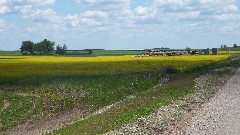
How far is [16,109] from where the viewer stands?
34594mm

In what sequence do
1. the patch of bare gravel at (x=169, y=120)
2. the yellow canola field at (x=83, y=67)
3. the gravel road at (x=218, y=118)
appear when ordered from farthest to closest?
the yellow canola field at (x=83, y=67) < the patch of bare gravel at (x=169, y=120) < the gravel road at (x=218, y=118)

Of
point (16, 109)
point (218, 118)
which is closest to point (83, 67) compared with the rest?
point (16, 109)

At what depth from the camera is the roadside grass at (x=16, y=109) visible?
30331 mm

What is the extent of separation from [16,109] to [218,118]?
62.3ft

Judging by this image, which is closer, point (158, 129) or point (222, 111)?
point (158, 129)

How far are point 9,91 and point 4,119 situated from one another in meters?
15.6

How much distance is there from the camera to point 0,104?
37.1 m

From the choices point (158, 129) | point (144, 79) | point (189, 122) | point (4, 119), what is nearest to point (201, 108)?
point (189, 122)

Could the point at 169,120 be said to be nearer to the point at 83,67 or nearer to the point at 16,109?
the point at 16,109

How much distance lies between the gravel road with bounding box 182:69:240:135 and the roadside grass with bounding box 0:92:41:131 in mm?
12342

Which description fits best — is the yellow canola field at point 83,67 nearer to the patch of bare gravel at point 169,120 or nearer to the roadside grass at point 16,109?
the roadside grass at point 16,109

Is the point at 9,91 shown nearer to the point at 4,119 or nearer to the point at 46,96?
the point at 46,96

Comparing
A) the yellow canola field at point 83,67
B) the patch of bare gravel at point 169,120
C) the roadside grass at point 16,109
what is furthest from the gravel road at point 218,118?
the yellow canola field at point 83,67

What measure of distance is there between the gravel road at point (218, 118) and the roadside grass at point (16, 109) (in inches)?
486
